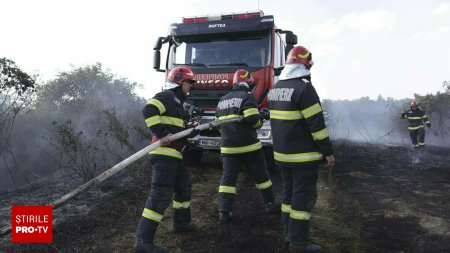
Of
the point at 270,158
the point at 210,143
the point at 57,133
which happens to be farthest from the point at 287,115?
the point at 57,133

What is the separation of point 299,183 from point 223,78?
366 centimetres

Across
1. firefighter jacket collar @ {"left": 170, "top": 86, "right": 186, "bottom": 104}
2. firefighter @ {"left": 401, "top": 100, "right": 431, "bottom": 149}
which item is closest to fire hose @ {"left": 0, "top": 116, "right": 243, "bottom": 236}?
firefighter jacket collar @ {"left": 170, "top": 86, "right": 186, "bottom": 104}

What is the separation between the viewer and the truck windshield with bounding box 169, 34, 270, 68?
6621 mm

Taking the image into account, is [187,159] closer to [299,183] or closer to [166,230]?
[166,230]

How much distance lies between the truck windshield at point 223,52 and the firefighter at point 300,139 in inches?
128

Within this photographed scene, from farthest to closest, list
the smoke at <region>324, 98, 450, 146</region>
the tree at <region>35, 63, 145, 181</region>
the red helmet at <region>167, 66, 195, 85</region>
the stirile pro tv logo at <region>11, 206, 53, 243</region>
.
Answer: the smoke at <region>324, 98, 450, 146</region> < the tree at <region>35, 63, 145, 181</region> < the red helmet at <region>167, 66, 195, 85</region> < the stirile pro tv logo at <region>11, 206, 53, 243</region>

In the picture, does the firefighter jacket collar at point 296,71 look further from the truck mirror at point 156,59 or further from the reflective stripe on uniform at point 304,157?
the truck mirror at point 156,59

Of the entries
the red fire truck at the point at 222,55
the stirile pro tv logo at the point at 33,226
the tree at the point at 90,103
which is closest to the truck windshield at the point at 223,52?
the red fire truck at the point at 222,55

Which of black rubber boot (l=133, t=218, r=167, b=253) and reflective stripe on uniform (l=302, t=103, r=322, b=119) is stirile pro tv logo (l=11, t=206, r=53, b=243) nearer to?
black rubber boot (l=133, t=218, r=167, b=253)

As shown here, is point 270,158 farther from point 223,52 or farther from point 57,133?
point 57,133

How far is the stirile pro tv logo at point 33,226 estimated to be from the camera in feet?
11.4

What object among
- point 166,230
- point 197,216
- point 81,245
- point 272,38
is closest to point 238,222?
point 197,216

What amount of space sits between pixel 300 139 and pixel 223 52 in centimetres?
407

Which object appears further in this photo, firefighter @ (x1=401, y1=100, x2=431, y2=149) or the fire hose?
firefighter @ (x1=401, y1=100, x2=431, y2=149)
